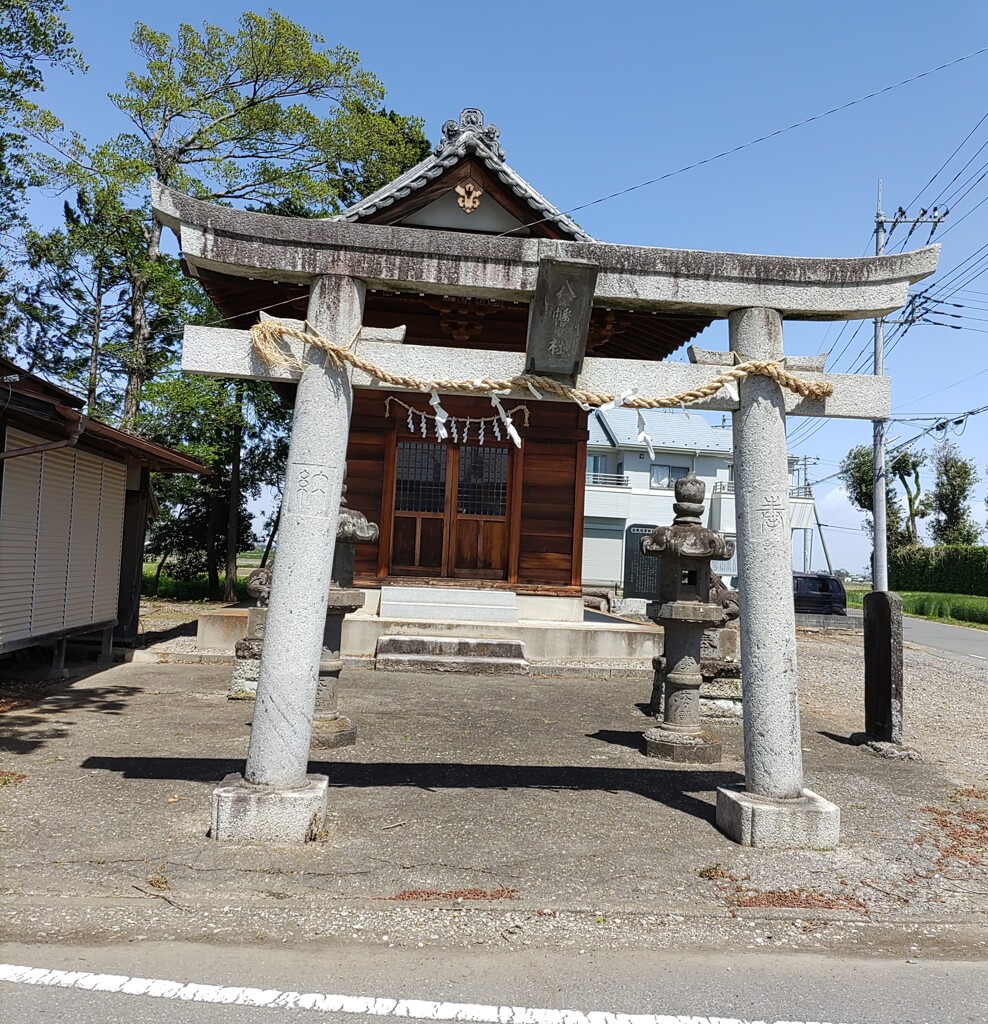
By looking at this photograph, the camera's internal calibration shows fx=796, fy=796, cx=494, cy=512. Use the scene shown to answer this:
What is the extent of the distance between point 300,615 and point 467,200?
1012cm

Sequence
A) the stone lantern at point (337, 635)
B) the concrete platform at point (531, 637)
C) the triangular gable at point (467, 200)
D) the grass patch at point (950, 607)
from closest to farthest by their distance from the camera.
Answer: the stone lantern at point (337, 635), the concrete platform at point (531, 637), the triangular gable at point (467, 200), the grass patch at point (950, 607)

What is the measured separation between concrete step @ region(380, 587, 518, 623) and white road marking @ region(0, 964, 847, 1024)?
9.56 m

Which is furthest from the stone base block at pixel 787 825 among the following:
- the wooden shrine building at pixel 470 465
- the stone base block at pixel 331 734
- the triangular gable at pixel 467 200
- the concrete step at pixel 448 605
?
the triangular gable at pixel 467 200

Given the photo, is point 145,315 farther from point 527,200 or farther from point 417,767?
point 417,767

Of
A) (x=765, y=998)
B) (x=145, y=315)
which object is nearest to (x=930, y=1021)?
(x=765, y=998)

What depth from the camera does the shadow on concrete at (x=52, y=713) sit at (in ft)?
23.4

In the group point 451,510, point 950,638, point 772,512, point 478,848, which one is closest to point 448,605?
point 451,510

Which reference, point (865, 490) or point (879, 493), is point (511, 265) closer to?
point (879, 493)

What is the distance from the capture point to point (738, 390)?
5.40 meters

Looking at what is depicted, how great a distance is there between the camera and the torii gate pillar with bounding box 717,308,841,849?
16.4ft

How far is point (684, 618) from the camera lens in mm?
7527

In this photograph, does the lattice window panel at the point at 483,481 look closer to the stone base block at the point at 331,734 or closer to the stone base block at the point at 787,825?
the stone base block at the point at 331,734

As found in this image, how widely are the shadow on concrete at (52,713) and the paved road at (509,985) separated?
4.14 metres

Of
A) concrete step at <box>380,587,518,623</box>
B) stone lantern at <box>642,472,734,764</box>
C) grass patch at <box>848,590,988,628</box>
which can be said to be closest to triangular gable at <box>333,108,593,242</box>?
concrete step at <box>380,587,518,623</box>
